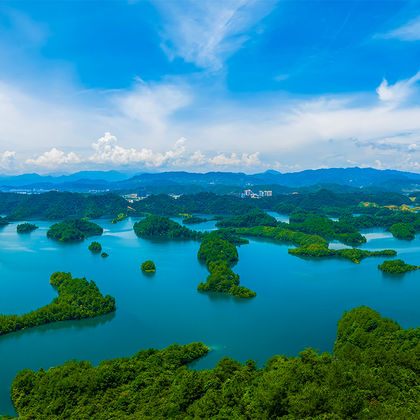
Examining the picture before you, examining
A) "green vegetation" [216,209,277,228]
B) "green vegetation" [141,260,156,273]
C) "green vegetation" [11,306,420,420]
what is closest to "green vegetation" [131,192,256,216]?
"green vegetation" [216,209,277,228]

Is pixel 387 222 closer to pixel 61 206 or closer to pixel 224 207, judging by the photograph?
pixel 224 207

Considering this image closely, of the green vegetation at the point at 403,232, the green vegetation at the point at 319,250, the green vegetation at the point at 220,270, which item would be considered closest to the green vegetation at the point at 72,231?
the green vegetation at the point at 220,270

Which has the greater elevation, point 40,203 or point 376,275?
point 40,203

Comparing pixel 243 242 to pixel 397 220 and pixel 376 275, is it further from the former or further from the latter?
pixel 397 220

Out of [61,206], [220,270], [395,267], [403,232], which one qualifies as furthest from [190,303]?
[61,206]

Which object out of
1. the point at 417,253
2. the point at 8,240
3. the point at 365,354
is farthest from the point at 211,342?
the point at 8,240

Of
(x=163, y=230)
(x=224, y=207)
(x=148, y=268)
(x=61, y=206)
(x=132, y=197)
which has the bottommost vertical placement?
(x=148, y=268)

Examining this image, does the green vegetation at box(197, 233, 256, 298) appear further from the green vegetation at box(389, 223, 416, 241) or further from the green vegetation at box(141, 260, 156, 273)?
the green vegetation at box(389, 223, 416, 241)
